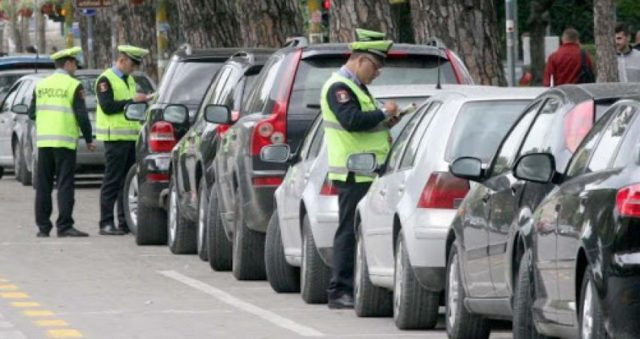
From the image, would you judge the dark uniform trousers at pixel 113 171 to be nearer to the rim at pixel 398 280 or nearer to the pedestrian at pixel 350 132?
the pedestrian at pixel 350 132

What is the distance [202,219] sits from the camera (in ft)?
65.4

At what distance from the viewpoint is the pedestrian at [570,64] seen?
27859 millimetres

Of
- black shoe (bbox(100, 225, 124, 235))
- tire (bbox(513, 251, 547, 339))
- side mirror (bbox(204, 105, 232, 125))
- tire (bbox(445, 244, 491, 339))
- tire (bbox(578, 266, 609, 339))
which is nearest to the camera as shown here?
tire (bbox(578, 266, 609, 339))

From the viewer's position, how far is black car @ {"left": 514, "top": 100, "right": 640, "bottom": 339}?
8961mm

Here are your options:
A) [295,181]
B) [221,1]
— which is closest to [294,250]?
[295,181]

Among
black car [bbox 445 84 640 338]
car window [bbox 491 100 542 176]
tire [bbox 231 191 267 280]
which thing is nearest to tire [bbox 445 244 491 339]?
black car [bbox 445 84 640 338]

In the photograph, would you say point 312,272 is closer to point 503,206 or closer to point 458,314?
point 458,314

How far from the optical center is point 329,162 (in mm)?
15117

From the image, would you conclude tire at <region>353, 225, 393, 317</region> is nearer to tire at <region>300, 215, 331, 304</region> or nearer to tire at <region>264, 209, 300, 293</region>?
tire at <region>300, 215, 331, 304</region>

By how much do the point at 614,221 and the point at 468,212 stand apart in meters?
3.29

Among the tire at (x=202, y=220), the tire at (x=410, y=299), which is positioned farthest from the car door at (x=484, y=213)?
the tire at (x=202, y=220)

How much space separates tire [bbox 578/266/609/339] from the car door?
2.24 metres

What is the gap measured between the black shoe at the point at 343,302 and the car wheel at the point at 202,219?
4613 mm

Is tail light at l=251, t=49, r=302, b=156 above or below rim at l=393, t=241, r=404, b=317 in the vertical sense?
above
